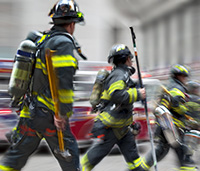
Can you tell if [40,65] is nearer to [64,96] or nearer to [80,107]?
[64,96]

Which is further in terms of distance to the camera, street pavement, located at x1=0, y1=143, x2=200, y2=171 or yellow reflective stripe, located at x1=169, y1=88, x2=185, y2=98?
street pavement, located at x1=0, y1=143, x2=200, y2=171

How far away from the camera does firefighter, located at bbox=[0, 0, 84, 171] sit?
9.61ft

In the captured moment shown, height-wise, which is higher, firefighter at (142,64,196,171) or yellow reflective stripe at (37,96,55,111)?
yellow reflective stripe at (37,96,55,111)

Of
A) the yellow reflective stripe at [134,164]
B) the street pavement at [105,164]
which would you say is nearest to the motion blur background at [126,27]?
the yellow reflective stripe at [134,164]

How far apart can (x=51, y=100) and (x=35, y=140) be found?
0.41m

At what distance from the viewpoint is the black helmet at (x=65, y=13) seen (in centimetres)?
310

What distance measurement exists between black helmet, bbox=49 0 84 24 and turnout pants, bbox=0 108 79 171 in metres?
0.79

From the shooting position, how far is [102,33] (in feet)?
73.7

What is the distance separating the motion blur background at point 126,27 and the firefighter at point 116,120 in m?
0.49

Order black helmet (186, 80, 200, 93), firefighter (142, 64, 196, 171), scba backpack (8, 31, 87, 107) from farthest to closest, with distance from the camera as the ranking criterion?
black helmet (186, 80, 200, 93), firefighter (142, 64, 196, 171), scba backpack (8, 31, 87, 107)

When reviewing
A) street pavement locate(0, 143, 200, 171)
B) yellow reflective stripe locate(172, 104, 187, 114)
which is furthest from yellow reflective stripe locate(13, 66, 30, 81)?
street pavement locate(0, 143, 200, 171)

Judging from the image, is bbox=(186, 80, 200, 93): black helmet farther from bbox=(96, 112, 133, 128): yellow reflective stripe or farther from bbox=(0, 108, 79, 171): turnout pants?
bbox=(0, 108, 79, 171): turnout pants

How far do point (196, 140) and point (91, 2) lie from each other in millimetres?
18635

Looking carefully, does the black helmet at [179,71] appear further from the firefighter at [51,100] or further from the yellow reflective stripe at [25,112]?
the yellow reflective stripe at [25,112]
